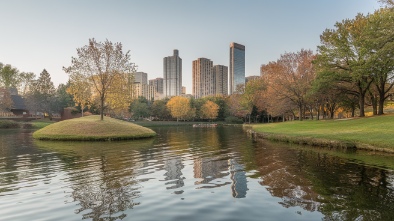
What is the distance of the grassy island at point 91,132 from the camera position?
40.7 m

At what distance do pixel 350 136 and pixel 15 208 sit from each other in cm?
2968

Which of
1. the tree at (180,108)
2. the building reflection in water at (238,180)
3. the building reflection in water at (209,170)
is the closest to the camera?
the building reflection in water at (238,180)

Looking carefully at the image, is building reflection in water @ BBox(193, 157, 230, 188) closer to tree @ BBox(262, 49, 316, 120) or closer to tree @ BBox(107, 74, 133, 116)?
tree @ BBox(107, 74, 133, 116)

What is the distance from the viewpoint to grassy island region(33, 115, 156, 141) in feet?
134

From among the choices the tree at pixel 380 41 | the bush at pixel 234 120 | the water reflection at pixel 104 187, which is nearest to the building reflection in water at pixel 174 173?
the water reflection at pixel 104 187

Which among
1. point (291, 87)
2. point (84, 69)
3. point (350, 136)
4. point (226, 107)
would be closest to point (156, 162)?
point (350, 136)

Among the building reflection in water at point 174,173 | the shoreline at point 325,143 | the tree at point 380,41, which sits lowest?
the building reflection in water at point 174,173

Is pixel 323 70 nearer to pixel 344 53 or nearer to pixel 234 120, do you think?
pixel 344 53

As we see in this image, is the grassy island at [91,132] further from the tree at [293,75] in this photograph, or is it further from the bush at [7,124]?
the bush at [7,124]

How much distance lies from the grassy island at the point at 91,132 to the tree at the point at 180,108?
85.1 metres

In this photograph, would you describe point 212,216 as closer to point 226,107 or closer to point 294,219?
point 294,219

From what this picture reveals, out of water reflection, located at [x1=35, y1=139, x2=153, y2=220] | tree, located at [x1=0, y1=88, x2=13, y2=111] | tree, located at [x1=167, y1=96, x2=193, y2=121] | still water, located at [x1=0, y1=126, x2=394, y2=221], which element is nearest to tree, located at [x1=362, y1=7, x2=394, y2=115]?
still water, located at [x1=0, y1=126, x2=394, y2=221]

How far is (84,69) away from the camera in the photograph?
5050 centimetres

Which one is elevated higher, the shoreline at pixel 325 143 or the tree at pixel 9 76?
the tree at pixel 9 76
